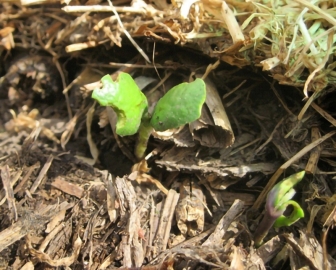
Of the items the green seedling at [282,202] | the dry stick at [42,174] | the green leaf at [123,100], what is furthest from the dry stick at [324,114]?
the dry stick at [42,174]

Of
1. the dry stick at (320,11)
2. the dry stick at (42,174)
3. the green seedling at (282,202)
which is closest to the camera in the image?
the green seedling at (282,202)

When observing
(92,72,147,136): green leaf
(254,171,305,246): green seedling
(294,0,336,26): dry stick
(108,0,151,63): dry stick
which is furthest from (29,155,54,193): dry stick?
(294,0,336,26): dry stick

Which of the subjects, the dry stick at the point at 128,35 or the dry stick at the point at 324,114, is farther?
the dry stick at the point at 128,35

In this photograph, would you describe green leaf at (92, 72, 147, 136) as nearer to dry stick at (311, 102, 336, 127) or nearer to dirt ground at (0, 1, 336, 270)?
dirt ground at (0, 1, 336, 270)

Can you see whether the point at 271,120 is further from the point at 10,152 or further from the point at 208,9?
the point at 10,152

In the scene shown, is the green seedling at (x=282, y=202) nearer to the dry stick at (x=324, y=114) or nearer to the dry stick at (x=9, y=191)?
the dry stick at (x=324, y=114)

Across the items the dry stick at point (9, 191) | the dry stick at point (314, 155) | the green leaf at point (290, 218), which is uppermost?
the dry stick at point (314, 155)

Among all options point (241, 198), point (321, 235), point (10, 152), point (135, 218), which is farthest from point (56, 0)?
point (321, 235)

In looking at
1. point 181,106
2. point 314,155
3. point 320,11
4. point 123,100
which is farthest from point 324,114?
point 123,100
